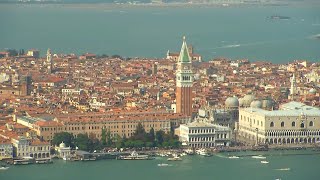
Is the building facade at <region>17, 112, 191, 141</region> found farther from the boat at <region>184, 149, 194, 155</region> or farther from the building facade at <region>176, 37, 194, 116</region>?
the boat at <region>184, 149, 194, 155</region>

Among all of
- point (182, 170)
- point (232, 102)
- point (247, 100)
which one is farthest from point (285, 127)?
point (182, 170)

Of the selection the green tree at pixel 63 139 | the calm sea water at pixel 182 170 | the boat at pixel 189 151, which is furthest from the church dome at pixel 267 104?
the green tree at pixel 63 139

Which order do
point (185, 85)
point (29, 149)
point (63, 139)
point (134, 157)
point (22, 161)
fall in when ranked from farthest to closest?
point (185, 85)
point (63, 139)
point (134, 157)
point (29, 149)
point (22, 161)

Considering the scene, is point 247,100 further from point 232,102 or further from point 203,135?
point 203,135

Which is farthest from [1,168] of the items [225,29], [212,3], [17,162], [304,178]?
[212,3]

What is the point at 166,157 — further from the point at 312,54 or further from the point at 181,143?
the point at 312,54
